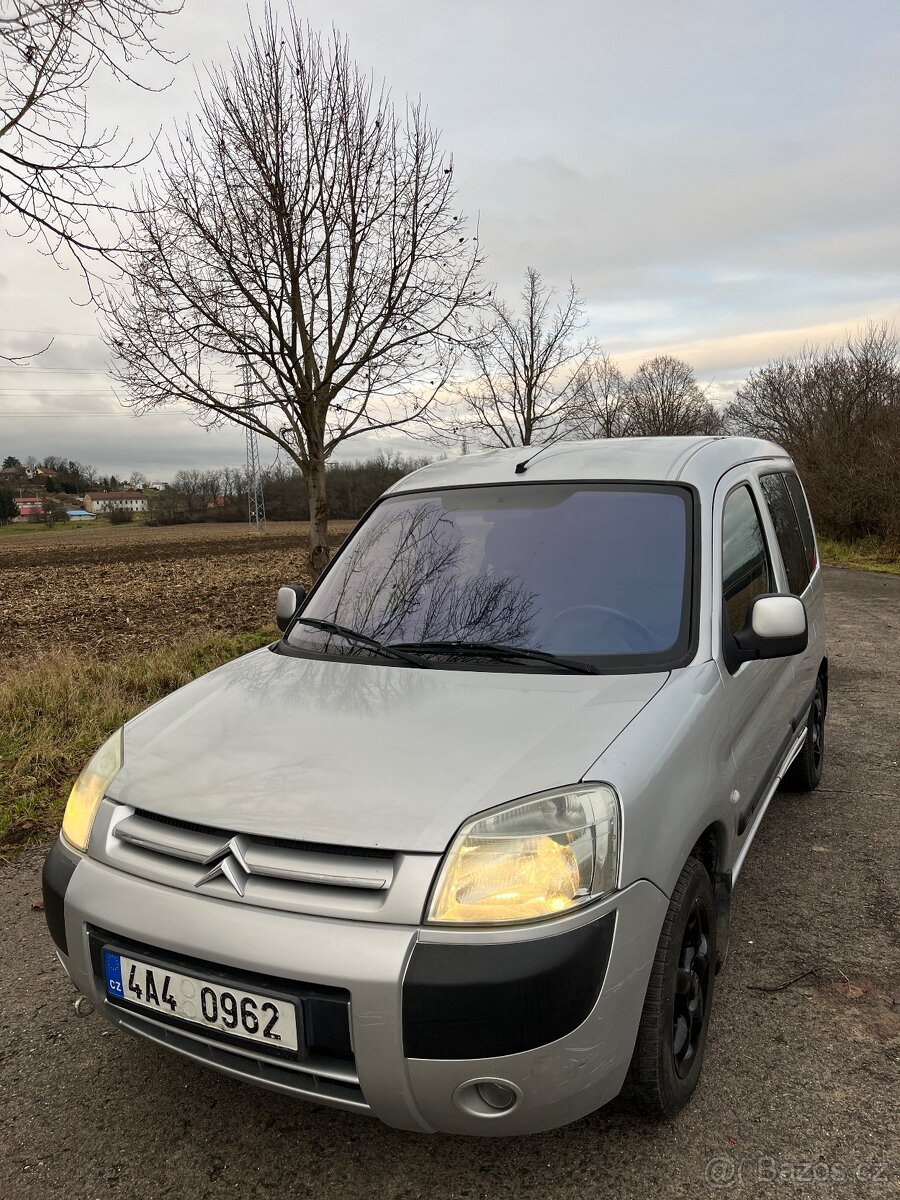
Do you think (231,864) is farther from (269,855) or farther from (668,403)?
(668,403)

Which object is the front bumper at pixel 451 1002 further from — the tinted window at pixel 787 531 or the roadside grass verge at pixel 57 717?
the roadside grass verge at pixel 57 717

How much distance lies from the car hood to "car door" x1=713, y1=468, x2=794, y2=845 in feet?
1.44

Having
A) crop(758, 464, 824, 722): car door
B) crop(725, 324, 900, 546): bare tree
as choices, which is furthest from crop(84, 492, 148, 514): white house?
crop(758, 464, 824, 722): car door

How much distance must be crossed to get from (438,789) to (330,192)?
953cm

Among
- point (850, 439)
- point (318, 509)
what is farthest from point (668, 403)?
point (318, 509)

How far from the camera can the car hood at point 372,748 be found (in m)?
1.80

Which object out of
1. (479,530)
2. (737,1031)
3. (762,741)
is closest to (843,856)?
(762,741)

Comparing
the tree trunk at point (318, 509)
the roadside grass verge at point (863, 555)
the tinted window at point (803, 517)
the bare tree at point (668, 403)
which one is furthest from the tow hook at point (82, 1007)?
the bare tree at point (668, 403)

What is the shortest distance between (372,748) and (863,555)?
2120 centimetres

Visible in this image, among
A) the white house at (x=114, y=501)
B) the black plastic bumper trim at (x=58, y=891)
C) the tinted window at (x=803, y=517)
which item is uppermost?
the white house at (x=114, y=501)

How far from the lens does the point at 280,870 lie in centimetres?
177

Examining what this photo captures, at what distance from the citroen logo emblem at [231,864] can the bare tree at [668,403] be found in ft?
180

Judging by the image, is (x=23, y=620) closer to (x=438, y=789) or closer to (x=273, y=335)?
(x=273, y=335)

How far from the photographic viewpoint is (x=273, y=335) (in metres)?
10.2
